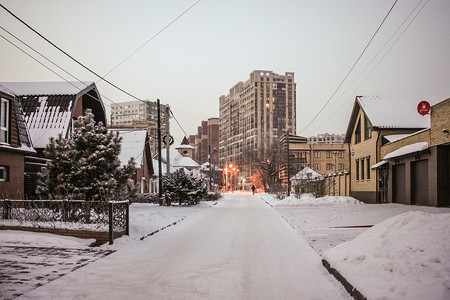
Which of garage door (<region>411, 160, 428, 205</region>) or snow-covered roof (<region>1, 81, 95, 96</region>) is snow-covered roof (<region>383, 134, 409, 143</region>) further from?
snow-covered roof (<region>1, 81, 95, 96</region>)

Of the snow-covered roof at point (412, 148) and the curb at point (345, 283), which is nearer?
the curb at point (345, 283)

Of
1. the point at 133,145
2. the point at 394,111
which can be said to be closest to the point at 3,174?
the point at 133,145

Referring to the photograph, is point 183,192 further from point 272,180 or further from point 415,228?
point 272,180

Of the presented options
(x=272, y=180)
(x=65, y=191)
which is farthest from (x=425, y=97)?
(x=272, y=180)

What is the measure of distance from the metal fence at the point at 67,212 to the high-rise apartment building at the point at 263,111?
486ft

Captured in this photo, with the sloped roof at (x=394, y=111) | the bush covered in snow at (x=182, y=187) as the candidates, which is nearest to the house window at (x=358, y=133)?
the sloped roof at (x=394, y=111)

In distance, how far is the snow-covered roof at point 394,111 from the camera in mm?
27719

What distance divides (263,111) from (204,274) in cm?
16185

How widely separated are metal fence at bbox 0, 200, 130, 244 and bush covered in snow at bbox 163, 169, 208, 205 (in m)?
16.5

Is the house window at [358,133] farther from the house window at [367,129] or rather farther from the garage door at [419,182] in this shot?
the garage door at [419,182]

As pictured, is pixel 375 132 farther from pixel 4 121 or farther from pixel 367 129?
pixel 4 121

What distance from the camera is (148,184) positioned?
43.1m

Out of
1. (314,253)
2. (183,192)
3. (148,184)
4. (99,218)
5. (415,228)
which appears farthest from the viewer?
(148,184)

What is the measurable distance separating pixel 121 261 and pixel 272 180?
62862 mm
